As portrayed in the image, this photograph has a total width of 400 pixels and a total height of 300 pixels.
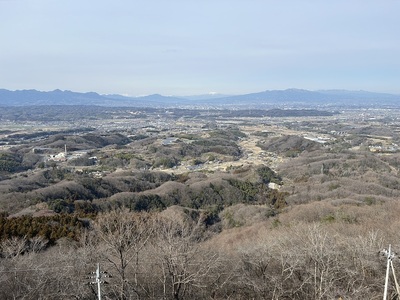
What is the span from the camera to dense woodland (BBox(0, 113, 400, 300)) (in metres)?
10.3

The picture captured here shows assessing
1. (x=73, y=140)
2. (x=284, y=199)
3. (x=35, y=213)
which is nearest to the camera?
(x=35, y=213)

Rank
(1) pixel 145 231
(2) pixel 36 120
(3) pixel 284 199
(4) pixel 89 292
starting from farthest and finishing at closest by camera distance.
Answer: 1. (2) pixel 36 120
2. (3) pixel 284 199
3. (1) pixel 145 231
4. (4) pixel 89 292

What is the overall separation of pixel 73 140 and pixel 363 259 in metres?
59.2

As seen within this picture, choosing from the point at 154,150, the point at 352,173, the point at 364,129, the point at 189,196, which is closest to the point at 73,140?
the point at 154,150

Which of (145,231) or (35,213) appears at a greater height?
(145,231)

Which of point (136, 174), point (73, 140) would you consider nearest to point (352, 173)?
point (136, 174)

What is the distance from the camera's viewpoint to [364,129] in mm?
80938

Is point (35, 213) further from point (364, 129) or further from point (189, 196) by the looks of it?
point (364, 129)

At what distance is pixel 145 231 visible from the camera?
13.3 metres

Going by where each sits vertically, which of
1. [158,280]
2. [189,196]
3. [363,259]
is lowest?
[189,196]

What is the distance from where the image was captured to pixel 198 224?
11.9 m

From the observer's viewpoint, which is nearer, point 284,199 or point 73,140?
point 284,199

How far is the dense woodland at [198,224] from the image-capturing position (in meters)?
10.3

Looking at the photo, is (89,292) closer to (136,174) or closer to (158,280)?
(158,280)
